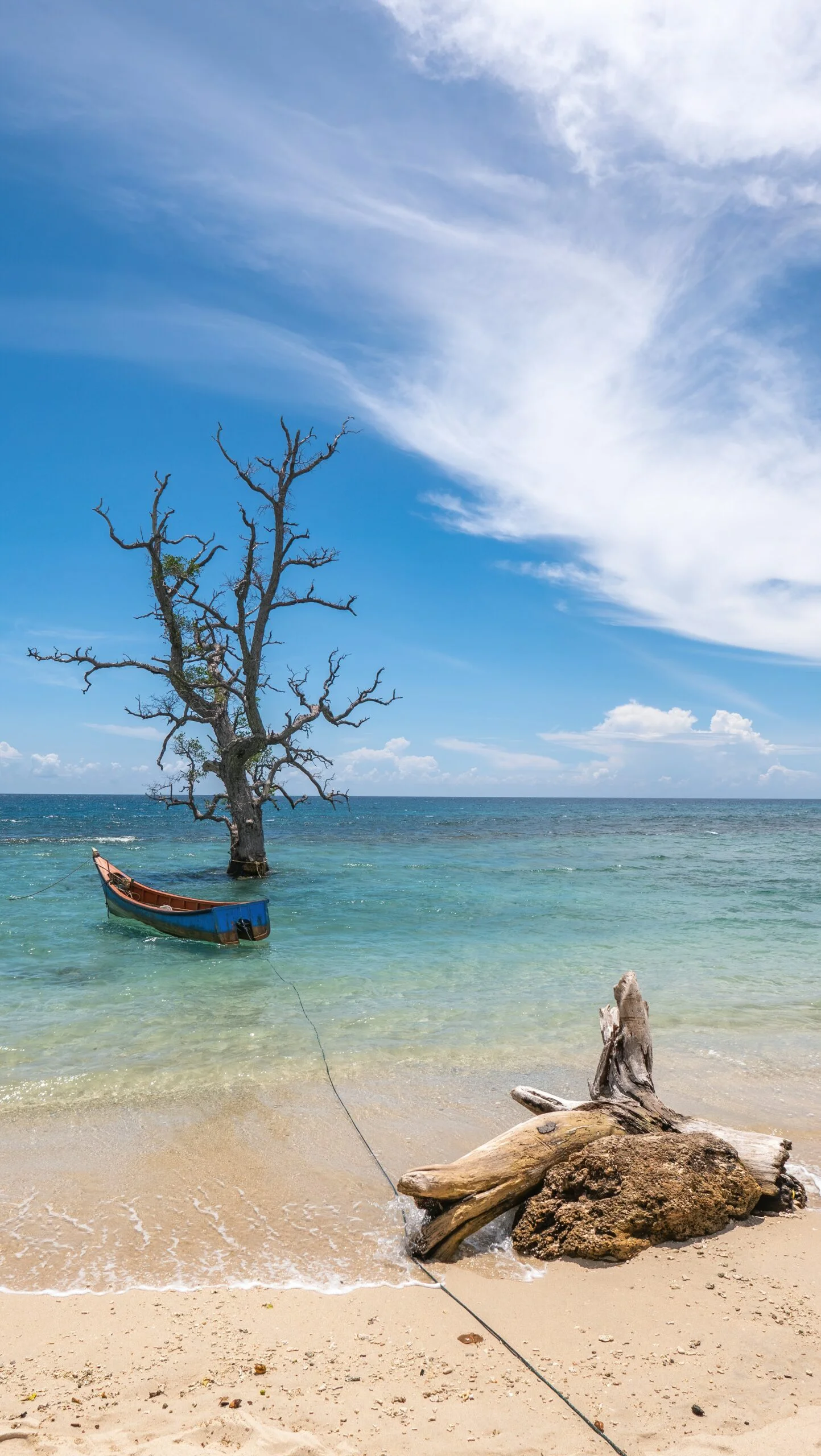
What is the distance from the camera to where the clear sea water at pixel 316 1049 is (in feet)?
17.9

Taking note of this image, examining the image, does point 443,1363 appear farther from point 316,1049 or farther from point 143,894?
point 143,894

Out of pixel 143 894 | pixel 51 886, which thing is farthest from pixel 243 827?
pixel 143 894

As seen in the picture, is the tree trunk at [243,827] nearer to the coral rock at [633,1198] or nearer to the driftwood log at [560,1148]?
the driftwood log at [560,1148]

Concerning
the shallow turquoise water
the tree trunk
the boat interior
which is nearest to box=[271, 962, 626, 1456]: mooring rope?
the shallow turquoise water

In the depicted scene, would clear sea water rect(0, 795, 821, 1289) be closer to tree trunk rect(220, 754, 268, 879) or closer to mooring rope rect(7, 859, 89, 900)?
mooring rope rect(7, 859, 89, 900)

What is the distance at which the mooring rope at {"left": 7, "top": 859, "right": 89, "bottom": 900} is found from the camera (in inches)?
912

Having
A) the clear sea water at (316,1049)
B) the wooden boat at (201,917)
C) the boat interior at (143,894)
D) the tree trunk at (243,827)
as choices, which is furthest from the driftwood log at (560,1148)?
the tree trunk at (243,827)

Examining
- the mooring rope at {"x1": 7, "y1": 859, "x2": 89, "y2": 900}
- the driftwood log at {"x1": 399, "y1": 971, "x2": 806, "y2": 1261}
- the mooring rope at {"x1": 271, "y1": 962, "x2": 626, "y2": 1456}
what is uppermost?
the driftwood log at {"x1": 399, "y1": 971, "x2": 806, "y2": 1261}

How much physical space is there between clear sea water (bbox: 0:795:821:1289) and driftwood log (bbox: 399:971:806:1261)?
1.51 feet

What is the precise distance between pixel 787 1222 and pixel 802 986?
8.43 meters

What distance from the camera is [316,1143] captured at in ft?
22.4

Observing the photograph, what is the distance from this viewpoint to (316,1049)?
9.40 m

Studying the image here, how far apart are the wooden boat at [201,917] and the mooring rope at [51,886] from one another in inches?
257

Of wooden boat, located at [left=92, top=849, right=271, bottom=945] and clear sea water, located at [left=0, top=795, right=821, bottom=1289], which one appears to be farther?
wooden boat, located at [left=92, top=849, right=271, bottom=945]
